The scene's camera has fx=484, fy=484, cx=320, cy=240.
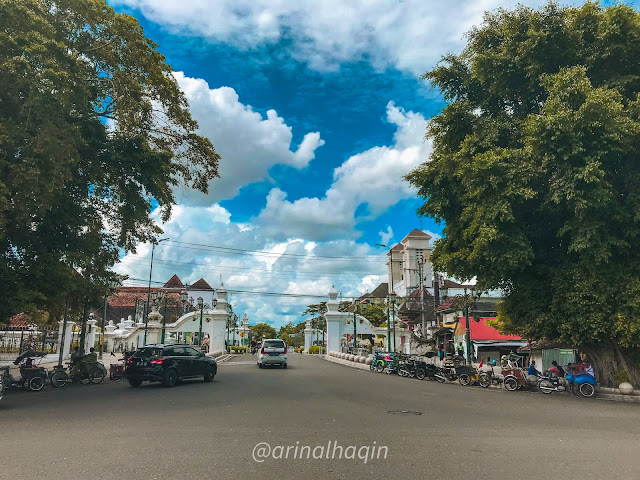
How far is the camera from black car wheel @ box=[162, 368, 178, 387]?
17656 millimetres

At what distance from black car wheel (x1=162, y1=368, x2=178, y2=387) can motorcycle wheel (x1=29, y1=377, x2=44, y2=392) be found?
3.94 metres

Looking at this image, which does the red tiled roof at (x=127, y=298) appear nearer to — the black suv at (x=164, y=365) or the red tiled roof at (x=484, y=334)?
the red tiled roof at (x=484, y=334)

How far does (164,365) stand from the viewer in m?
17.6

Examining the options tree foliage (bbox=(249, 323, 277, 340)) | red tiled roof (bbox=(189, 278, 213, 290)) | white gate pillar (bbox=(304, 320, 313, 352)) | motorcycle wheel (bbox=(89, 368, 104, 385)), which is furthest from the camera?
tree foliage (bbox=(249, 323, 277, 340))

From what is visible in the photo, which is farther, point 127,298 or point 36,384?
point 127,298

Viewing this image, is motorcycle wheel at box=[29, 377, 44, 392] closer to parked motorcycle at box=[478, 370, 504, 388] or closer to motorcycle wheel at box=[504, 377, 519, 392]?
parked motorcycle at box=[478, 370, 504, 388]

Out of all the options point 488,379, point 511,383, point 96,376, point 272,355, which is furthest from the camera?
point 272,355

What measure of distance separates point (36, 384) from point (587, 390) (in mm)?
18052

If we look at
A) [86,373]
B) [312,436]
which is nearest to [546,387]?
[312,436]

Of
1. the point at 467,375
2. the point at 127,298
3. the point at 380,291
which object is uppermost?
the point at 380,291

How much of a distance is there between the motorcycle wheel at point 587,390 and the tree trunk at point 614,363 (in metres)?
1.55

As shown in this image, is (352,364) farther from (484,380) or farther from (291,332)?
(291,332)
